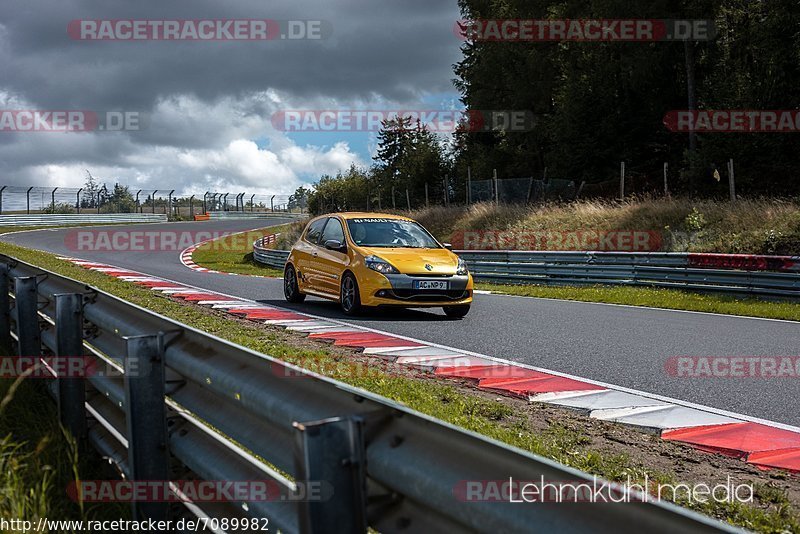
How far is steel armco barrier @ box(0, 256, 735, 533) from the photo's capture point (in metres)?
1.57

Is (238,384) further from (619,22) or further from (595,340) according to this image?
(619,22)

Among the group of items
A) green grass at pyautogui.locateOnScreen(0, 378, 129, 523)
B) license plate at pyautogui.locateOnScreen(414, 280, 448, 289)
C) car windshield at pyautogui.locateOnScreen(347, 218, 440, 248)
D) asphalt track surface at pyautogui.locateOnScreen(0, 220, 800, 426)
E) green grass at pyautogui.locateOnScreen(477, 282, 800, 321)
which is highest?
car windshield at pyautogui.locateOnScreen(347, 218, 440, 248)

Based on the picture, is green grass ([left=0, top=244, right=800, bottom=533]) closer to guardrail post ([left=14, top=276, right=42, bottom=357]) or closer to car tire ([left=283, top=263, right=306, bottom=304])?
guardrail post ([left=14, top=276, right=42, bottom=357])

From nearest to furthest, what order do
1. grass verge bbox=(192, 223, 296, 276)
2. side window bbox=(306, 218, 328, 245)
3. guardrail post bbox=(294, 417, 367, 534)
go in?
1. guardrail post bbox=(294, 417, 367, 534)
2. side window bbox=(306, 218, 328, 245)
3. grass verge bbox=(192, 223, 296, 276)

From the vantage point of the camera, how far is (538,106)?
45.2 metres

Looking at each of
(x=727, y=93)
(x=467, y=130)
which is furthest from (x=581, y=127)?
(x=467, y=130)

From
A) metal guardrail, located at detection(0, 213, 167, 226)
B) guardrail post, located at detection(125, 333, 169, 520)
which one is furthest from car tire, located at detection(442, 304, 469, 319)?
metal guardrail, located at detection(0, 213, 167, 226)

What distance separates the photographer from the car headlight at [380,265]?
11203 mm

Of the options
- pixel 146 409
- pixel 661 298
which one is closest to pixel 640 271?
pixel 661 298

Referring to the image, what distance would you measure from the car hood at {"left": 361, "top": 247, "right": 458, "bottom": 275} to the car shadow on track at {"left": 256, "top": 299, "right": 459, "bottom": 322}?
764 mm

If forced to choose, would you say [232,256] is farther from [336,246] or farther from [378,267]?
[378,267]

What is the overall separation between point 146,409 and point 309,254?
32.2 feet

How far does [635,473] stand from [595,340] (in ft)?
16.8

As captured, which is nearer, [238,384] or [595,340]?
[238,384]
